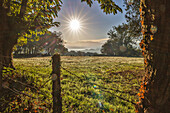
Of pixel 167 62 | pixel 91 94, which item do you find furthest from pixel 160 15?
pixel 91 94

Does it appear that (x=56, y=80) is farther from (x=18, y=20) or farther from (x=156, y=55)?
(x=18, y=20)

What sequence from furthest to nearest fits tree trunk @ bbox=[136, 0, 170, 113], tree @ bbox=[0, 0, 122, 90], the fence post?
tree @ bbox=[0, 0, 122, 90] → the fence post → tree trunk @ bbox=[136, 0, 170, 113]

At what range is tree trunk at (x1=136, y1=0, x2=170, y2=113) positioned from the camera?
161 cm

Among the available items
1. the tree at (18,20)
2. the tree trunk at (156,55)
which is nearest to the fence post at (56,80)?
the tree trunk at (156,55)

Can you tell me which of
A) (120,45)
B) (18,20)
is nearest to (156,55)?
(18,20)

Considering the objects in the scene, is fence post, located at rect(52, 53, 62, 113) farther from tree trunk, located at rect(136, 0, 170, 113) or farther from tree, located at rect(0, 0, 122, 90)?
A: tree, located at rect(0, 0, 122, 90)

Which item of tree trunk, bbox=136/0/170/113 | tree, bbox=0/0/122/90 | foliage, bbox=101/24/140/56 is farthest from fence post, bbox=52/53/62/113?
foliage, bbox=101/24/140/56

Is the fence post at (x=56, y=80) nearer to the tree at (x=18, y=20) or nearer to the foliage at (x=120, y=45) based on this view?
the tree at (x=18, y=20)

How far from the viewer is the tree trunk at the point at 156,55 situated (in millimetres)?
1614

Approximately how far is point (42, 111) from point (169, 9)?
4.21m

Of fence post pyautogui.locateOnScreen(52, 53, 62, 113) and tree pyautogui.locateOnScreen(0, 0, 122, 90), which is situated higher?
tree pyautogui.locateOnScreen(0, 0, 122, 90)

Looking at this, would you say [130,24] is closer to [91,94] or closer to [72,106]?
[91,94]

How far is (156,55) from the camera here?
172cm

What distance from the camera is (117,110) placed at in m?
3.45
